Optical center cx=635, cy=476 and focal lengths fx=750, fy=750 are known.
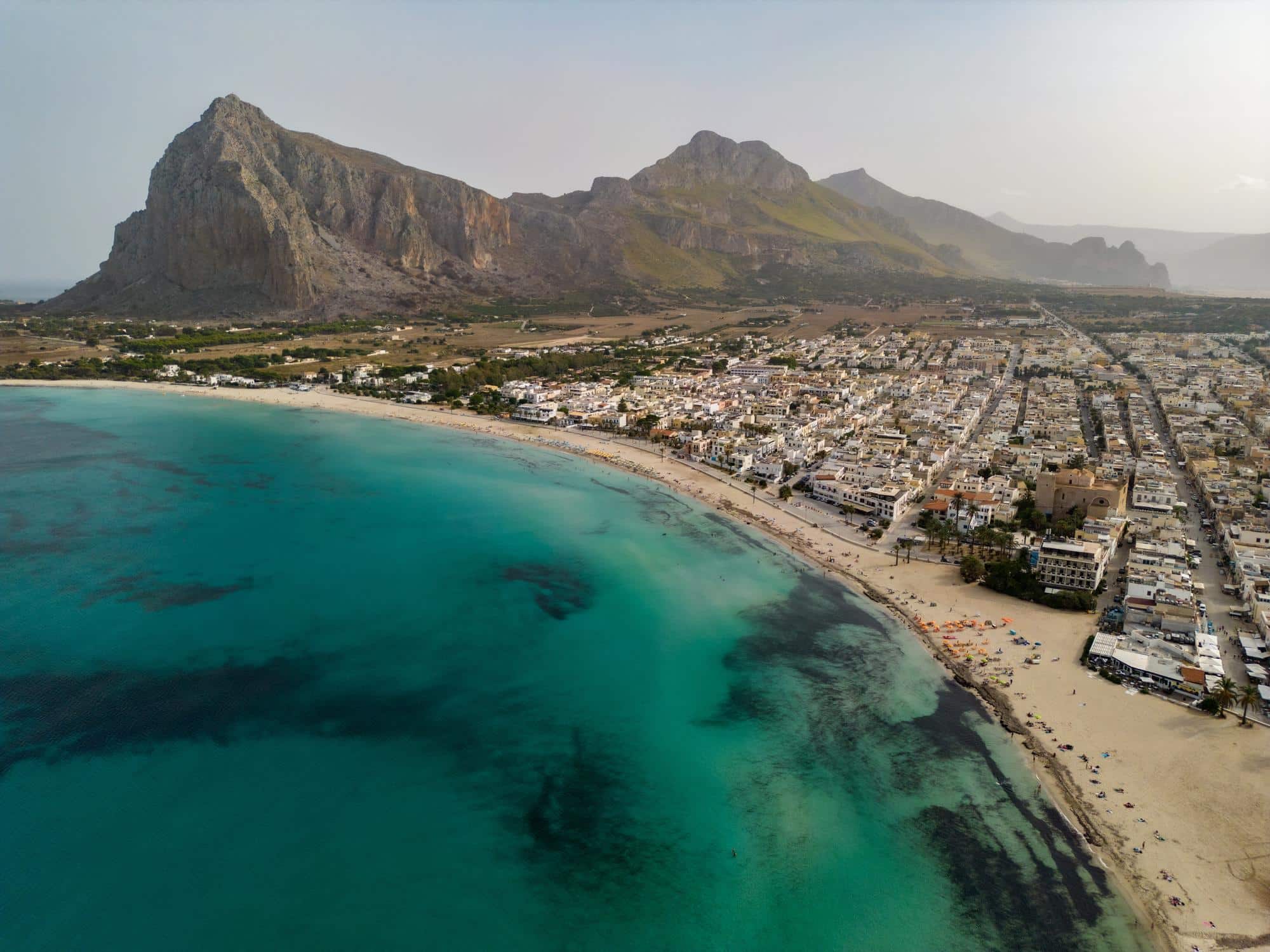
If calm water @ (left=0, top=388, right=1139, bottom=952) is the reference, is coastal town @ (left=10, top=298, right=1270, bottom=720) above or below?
above

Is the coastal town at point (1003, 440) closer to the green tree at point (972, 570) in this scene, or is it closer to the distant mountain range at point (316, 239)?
the green tree at point (972, 570)

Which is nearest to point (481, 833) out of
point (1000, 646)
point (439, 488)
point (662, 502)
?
point (1000, 646)

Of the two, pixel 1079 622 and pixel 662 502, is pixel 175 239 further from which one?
pixel 1079 622

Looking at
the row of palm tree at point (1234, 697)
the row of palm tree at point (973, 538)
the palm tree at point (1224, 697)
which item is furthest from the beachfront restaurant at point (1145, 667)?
the row of palm tree at point (973, 538)

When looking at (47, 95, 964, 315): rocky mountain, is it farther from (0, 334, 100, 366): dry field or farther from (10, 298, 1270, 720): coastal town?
(10, 298, 1270, 720): coastal town

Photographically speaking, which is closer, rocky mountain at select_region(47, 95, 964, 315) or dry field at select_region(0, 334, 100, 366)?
dry field at select_region(0, 334, 100, 366)

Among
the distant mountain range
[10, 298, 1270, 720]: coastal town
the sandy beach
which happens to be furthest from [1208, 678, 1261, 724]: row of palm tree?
the distant mountain range

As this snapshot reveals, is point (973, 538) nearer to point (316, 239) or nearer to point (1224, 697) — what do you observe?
point (1224, 697)
